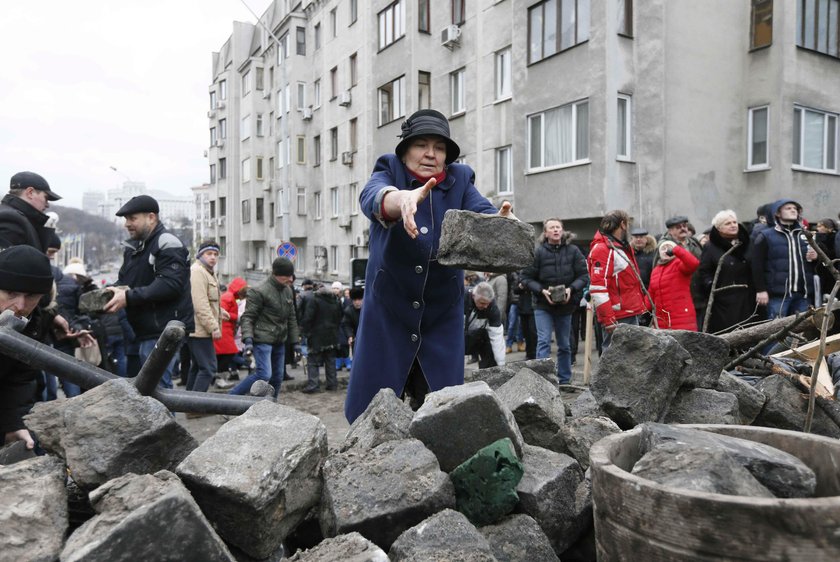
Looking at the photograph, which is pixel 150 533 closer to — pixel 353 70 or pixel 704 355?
pixel 704 355

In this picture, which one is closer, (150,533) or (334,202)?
(150,533)

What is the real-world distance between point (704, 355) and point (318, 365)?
6.79m

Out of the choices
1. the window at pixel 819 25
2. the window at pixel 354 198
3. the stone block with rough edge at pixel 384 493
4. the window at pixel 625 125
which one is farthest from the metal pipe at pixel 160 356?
the window at pixel 354 198

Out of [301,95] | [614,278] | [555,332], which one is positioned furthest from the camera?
[301,95]

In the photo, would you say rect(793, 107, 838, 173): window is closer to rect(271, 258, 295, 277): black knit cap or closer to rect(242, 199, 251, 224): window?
rect(271, 258, 295, 277): black knit cap

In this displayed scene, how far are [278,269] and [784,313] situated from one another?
6.12 meters

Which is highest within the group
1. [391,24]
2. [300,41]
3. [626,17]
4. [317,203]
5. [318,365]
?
[300,41]

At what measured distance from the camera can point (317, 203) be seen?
2995 cm

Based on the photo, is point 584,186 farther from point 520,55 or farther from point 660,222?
point 520,55

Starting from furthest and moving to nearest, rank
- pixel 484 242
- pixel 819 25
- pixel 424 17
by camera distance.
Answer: pixel 424 17 < pixel 819 25 < pixel 484 242

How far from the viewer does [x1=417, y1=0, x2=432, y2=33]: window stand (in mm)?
20969

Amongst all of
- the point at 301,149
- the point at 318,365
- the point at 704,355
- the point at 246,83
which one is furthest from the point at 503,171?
the point at 246,83

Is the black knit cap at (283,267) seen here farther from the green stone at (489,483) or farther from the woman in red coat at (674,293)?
the green stone at (489,483)

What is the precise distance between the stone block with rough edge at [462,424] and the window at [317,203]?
91.1 feet
